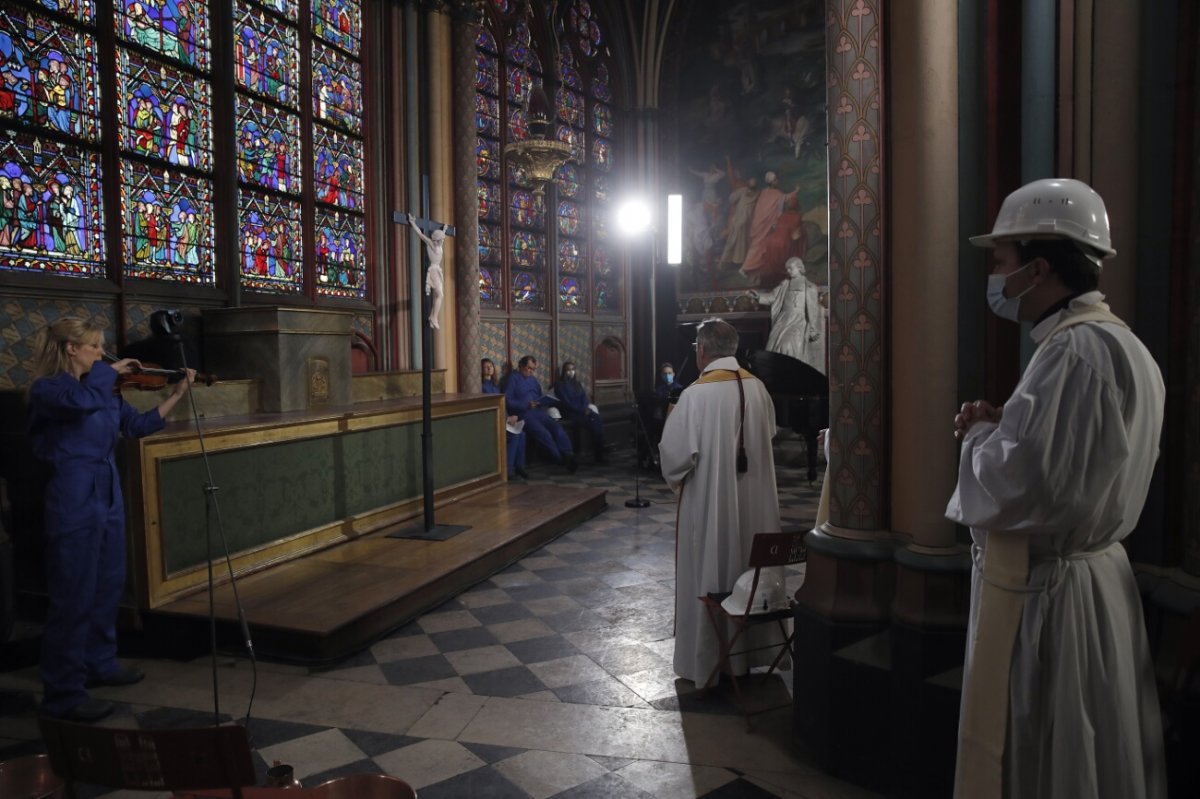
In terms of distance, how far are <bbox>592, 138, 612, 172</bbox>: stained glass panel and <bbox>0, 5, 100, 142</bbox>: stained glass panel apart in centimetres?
858

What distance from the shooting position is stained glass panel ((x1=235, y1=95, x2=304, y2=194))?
25.8 feet

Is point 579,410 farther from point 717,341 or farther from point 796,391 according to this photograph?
point 717,341

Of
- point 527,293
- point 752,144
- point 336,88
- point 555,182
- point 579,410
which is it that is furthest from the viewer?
point 752,144

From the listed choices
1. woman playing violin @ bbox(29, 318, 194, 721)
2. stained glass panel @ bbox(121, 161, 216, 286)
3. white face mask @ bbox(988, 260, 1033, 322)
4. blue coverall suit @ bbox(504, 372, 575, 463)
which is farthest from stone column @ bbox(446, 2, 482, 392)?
white face mask @ bbox(988, 260, 1033, 322)

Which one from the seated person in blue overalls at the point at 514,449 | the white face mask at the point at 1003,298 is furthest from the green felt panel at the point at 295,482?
the white face mask at the point at 1003,298

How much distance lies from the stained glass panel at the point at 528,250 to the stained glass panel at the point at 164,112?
5.43 m

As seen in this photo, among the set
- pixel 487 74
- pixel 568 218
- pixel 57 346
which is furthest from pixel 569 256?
pixel 57 346

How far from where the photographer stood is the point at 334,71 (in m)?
8.99

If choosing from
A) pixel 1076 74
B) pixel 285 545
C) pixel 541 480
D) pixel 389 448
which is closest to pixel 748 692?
pixel 1076 74

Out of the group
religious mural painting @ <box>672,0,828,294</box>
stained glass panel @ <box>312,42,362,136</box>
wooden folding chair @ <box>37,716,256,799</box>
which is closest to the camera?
wooden folding chair @ <box>37,716,256,799</box>

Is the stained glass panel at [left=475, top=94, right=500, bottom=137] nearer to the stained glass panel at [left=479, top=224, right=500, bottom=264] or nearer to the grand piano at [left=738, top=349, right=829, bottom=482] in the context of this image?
the stained glass panel at [left=479, top=224, right=500, bottom=264]

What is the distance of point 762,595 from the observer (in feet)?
11.6

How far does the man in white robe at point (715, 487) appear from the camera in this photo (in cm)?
392

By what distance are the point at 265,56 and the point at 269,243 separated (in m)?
1.84
